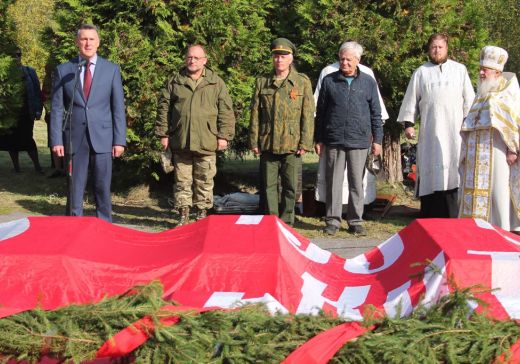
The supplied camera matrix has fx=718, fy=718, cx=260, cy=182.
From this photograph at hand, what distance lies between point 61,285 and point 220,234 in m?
0.92

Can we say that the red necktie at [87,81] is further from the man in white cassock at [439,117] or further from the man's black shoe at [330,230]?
the man in white cassock at [439,117]

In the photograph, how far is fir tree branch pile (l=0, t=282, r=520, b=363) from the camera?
264cm

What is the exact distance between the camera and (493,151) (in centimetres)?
652

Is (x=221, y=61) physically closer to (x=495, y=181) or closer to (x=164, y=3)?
(x=164, y=3)

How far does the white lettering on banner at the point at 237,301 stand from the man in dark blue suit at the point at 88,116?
3701mm

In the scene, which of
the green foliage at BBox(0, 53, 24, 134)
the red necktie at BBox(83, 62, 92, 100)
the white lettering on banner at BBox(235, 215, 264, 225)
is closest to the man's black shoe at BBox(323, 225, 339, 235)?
the red necktie at BBox(83, 62, 92, 100)

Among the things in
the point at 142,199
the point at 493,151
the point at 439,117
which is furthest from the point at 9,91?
the point at 493,151

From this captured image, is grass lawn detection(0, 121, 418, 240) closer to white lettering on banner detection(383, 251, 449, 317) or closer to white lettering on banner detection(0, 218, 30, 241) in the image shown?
white lettering on banner detection(0, 218, 30, 241)

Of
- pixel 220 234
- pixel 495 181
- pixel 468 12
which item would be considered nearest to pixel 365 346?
pixel 220 234

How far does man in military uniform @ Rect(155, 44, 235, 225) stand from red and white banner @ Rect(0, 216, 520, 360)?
10.6ft

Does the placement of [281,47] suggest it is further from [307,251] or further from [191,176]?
[307,251]

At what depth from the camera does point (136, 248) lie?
12.3 feet

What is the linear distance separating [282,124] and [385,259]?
3.36 meters

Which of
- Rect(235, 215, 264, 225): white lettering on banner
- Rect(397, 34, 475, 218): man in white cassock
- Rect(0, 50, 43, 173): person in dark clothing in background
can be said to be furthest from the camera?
Rect(0, 50, 43, 173): person in dark clothing in background
